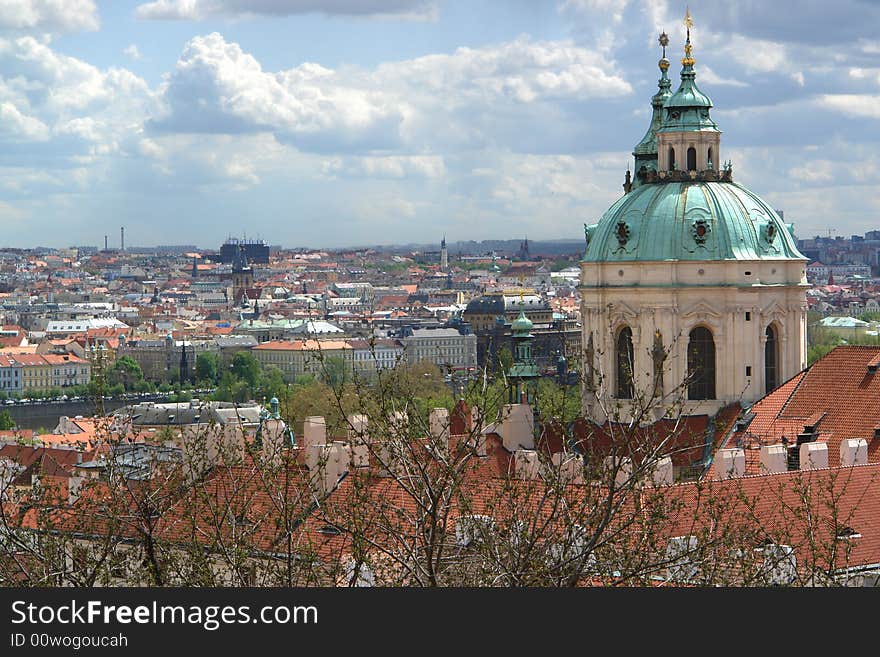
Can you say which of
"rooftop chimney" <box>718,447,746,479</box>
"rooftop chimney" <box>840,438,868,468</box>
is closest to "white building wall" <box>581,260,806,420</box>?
"rooftop chimney" <box>840,438,868,468</box>

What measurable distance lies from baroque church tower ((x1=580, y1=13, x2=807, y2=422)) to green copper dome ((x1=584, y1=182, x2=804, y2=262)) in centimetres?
2

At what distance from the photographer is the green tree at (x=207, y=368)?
153200 millimetres

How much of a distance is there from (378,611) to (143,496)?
20.0 ft

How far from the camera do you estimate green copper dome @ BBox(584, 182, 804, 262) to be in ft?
152

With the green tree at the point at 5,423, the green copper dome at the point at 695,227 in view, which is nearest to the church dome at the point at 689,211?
the green copper dome at the point at 695,227

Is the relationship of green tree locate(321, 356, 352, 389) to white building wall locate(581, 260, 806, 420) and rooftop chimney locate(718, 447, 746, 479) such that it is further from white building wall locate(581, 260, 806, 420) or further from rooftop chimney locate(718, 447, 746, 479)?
white building wall locate(581, 260, 806, 420)

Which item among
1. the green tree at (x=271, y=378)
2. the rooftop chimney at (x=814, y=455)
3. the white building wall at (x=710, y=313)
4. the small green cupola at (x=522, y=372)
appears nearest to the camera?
the rooftop chimney at (x=814, y=455)

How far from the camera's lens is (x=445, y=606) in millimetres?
15281

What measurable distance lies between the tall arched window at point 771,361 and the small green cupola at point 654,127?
6.71m

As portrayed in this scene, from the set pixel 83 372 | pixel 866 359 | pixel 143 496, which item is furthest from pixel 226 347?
pixel 143 496

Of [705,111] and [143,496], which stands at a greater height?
[705,111]

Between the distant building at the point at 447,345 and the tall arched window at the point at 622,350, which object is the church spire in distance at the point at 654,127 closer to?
the tall arched window at the point at 622,350

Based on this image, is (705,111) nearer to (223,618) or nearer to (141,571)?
(141,571)

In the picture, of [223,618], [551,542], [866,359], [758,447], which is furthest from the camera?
[866,359]
